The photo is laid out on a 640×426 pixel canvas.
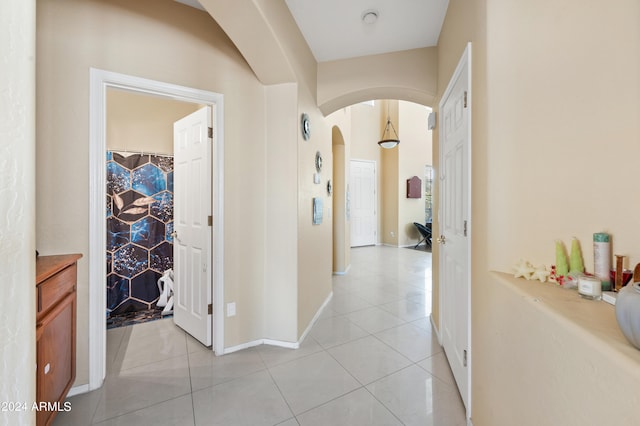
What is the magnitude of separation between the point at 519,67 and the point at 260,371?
2.42 meters

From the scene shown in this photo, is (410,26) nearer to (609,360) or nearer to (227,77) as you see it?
(227,77)

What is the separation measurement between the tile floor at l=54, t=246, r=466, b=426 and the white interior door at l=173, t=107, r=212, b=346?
25 cm

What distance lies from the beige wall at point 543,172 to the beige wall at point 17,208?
1259mm

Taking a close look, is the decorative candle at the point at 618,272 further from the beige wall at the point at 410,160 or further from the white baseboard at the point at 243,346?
the beige wall at the point at 410,160

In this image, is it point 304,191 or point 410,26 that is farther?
point 304,191

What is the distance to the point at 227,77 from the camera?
2.21 m

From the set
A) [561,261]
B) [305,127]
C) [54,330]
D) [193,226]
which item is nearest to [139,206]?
[193,226]

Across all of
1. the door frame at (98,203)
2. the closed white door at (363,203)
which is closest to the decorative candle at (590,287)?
the door frame at (98,203)

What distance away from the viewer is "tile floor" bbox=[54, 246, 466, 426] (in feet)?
5.07

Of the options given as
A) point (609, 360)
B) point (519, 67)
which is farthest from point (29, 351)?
point (519, 67)

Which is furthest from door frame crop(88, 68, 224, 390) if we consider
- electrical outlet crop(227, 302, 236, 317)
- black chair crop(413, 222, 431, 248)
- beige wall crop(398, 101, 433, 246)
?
black chair crop(413, 222, 431, 248)

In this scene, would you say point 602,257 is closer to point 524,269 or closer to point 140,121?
point 524,269

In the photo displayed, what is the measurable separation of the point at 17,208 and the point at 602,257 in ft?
5.38

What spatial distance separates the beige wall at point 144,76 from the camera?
1.67 metres
